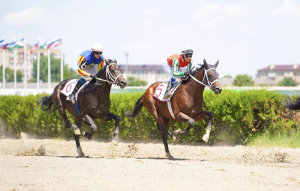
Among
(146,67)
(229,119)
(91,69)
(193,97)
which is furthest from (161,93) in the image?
(146,67)

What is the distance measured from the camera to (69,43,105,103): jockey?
29.2ft

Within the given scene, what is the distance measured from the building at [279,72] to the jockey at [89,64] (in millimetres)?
96377

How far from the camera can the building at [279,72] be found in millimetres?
101938

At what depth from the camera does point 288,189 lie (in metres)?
5.60

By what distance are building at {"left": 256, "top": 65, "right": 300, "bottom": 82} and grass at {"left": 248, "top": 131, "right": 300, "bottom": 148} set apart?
94.0 metres

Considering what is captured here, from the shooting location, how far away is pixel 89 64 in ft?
30.1

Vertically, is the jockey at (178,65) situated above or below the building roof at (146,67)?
above

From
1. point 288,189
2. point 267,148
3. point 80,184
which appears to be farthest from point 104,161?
point 267,148

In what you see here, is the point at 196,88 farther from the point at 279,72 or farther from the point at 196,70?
the point at 279,72

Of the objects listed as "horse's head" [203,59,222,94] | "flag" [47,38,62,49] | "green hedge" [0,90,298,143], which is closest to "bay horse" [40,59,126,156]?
"horse's head" [203,59,222,94]

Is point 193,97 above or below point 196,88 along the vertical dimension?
below

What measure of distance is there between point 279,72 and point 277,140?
9846 centimetres

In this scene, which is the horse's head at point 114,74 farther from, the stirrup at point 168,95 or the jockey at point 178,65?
the jockey at point 178,65

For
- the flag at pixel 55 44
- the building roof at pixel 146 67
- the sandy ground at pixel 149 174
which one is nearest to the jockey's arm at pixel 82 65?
the sandy ground at pixel 149 174
